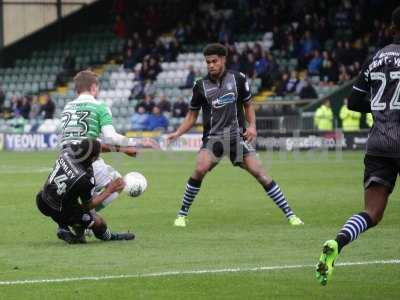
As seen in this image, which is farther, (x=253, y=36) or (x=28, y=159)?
(x=253, y=36)

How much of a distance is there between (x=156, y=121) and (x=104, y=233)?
25312mm

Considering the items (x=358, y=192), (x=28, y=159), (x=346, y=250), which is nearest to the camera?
(x=346, y=250)

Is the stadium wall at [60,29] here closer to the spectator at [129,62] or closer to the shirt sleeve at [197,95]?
the spectator at [129,62]

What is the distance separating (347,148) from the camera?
115 feet

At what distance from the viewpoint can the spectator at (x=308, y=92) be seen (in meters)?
36.9

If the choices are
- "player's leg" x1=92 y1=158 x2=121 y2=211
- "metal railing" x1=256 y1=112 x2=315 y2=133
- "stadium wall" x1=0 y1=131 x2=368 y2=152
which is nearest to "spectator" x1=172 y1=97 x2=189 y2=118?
"stadium wall" x1=0 y1=131 x2=368 y2=152

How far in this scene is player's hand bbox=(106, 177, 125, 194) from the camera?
479 inches

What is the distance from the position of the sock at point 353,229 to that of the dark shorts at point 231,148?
4.96 meters

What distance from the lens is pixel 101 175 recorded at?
1244 cm

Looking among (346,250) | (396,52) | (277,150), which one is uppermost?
(396,52)

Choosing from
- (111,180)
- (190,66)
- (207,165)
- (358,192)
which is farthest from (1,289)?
(190,66)

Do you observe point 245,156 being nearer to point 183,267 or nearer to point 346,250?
point 346,250

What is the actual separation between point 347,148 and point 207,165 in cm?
2138

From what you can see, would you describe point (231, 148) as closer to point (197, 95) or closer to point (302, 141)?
point (197, 95)
